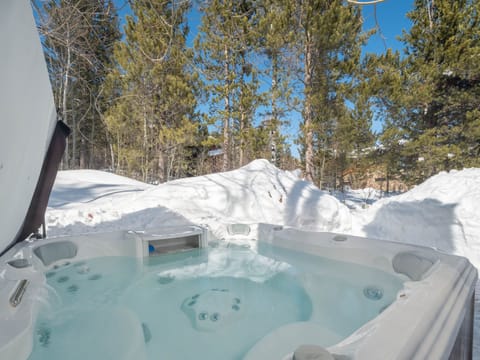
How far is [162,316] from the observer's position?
5.63 ft

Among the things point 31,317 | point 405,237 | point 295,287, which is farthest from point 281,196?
point 31,317

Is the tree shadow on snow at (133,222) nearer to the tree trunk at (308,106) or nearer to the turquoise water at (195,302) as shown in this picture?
the turquoise water at (195,302)

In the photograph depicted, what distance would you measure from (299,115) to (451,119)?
3659mm

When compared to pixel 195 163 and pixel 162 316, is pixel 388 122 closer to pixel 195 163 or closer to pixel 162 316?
pixel 195 163

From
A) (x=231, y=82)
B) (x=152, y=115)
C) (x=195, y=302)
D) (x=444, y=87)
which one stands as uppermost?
(x=231, y=82)

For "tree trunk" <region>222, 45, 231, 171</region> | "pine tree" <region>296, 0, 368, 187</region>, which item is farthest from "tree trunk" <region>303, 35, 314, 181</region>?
"tree trunk" <region>222, 45, 231, 171</region>

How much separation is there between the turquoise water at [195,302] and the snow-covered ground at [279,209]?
80 cm

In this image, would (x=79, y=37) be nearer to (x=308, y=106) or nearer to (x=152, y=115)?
(x=308, y=106)

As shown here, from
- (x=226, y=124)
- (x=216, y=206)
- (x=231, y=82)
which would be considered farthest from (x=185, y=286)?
(x=231, y=82)

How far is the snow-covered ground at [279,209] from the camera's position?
318 cm

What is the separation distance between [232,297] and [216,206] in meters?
2.56

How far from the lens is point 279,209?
4.51 metres

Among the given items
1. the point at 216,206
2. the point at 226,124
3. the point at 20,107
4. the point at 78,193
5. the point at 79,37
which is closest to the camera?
the point at 20,107

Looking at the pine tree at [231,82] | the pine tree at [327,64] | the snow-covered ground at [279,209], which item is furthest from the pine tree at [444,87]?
the pine tree at [231,82]
